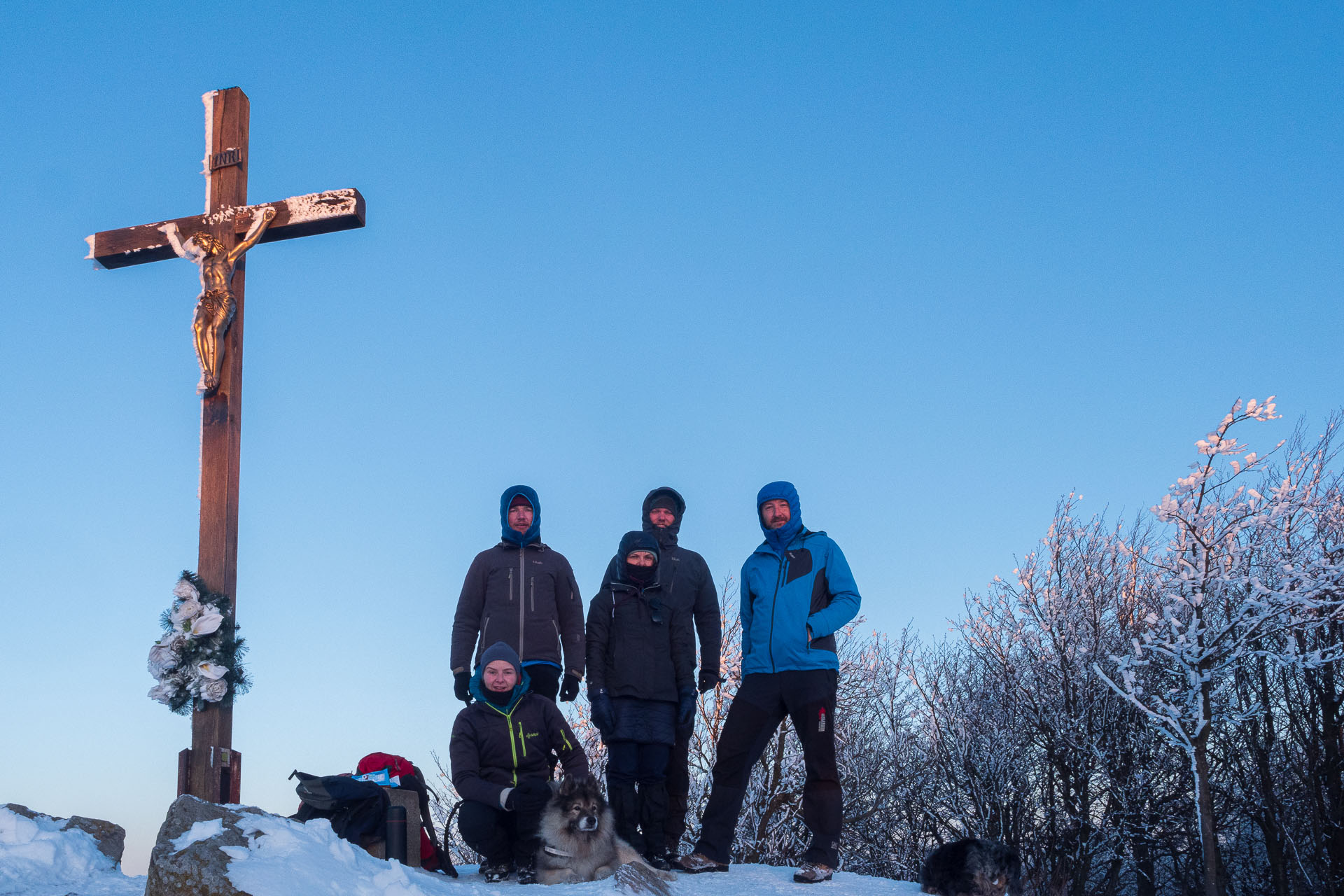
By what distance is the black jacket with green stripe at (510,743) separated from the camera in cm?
561

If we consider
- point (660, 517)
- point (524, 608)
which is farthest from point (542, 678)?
point (660, 517)

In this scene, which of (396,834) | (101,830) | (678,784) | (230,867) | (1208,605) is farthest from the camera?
(1208,605)

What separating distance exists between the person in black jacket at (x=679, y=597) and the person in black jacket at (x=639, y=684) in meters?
0.08

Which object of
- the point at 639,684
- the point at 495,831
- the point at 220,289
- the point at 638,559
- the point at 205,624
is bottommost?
the point at 495,831

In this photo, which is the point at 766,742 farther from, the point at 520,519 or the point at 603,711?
the point at 520,519

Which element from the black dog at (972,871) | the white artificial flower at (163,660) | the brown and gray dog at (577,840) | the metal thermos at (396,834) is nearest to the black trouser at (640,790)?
the brown and gray dog at (577,840)

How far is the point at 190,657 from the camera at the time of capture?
593 cm

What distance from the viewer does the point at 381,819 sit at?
17.5 feet

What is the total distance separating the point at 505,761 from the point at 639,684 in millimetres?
814

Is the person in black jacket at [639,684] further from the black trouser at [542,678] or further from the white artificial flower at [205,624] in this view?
the white artificial flower at [205,624]

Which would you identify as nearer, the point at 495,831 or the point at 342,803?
the point at 342,803

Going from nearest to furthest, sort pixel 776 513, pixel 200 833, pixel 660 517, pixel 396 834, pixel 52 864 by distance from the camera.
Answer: pixel 200 833 < pixel 52 864 < pixel 396 834 < pixel 776 513 < pixel 660 517

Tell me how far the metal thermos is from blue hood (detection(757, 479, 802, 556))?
94.8 inches

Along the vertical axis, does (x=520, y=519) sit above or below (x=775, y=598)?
above
